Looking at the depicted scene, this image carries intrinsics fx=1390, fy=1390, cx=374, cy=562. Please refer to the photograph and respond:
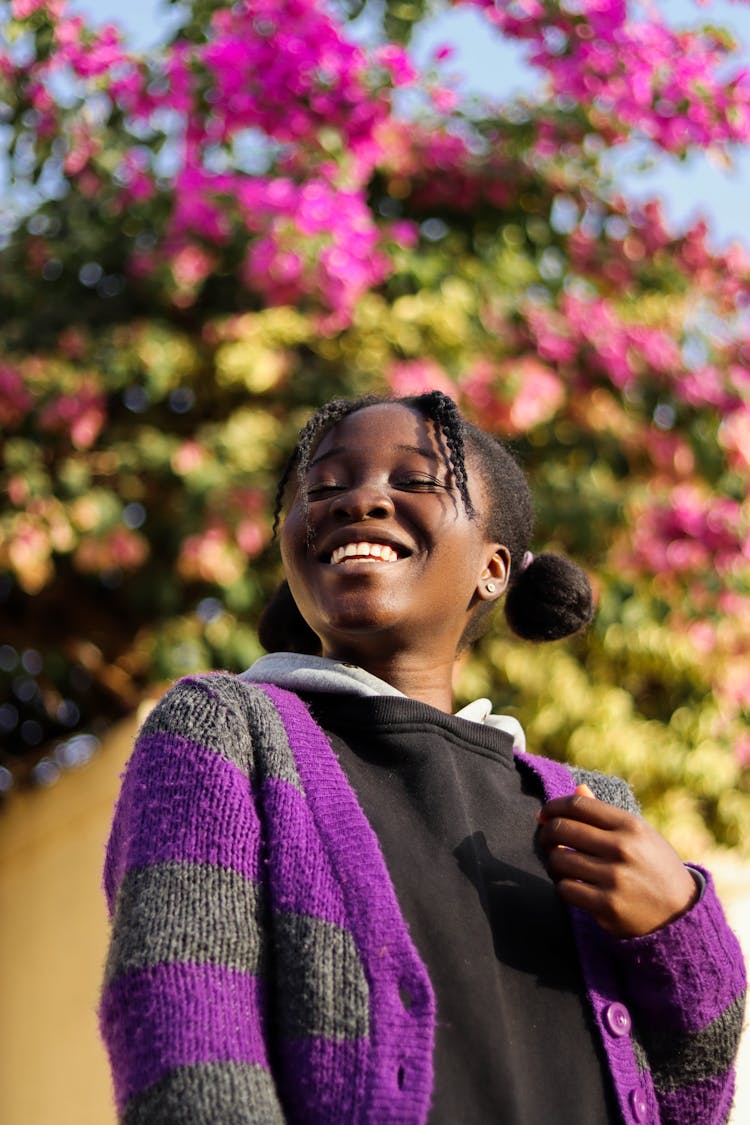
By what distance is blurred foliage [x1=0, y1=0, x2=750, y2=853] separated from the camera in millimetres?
4109

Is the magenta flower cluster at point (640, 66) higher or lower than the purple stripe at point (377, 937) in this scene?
lower

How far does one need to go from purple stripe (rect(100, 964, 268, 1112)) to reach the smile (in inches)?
21.6

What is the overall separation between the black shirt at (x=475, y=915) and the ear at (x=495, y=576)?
0.74ft

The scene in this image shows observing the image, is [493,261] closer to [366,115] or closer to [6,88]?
[366,115]

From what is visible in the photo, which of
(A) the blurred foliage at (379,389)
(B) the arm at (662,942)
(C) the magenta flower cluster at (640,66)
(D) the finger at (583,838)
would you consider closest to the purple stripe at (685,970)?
(B) the arm at (662,942)

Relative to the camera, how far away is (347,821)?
1.41m

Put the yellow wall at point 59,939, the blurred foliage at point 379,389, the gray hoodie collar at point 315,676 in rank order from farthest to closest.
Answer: the yellow wall at point 59,939 → the blurred foliage at point 379,389 → the gray hoodie collar at point 315,676

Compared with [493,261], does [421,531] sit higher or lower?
higher

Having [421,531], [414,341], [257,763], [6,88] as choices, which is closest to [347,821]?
[257,763]

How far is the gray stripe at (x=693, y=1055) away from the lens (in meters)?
1.52

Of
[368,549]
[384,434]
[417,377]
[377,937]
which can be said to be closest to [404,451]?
[384,434]

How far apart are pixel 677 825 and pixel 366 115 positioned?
7.84ft

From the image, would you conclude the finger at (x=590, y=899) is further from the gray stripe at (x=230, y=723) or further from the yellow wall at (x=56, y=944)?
the yellow wall at (x=56, y=944)

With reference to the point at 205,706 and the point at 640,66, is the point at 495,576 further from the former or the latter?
the point at 640,66
